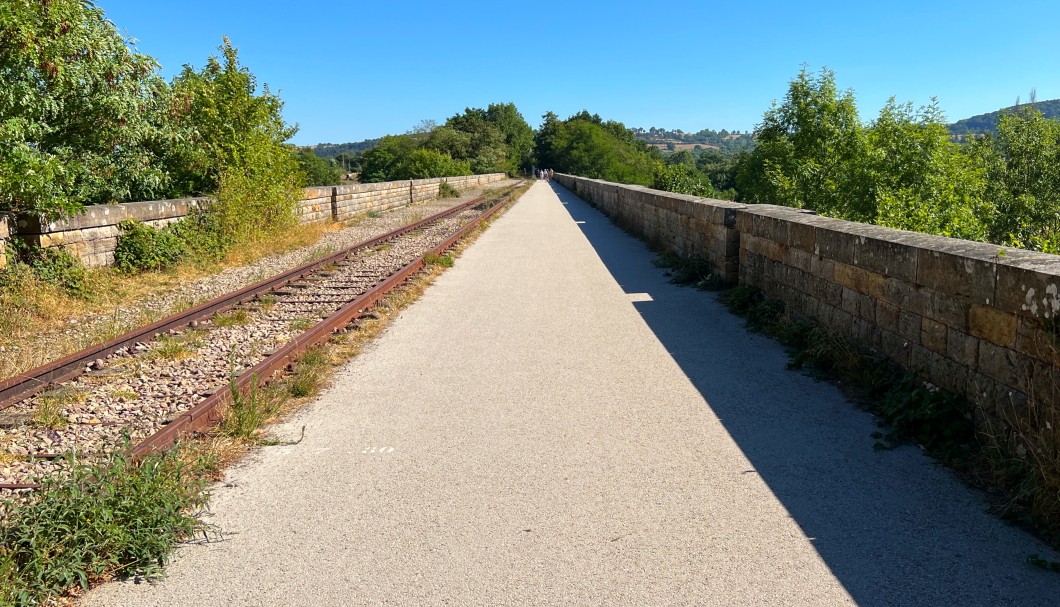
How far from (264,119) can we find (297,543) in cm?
1338

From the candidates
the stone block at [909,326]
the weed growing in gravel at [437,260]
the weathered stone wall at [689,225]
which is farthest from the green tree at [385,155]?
the stone block at [909,326]

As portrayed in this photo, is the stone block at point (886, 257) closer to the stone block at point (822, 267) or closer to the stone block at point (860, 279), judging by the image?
the stone block at point (860, 279)

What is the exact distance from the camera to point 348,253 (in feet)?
43.9

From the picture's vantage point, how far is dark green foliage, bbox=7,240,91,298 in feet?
28.3

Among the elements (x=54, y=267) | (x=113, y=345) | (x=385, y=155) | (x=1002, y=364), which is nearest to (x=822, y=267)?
(x=1002, y=364)

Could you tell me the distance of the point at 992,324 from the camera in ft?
13.4

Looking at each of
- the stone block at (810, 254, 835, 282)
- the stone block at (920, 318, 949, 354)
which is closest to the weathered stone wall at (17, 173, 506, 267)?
the stone block at (810, 254, 835, 282)

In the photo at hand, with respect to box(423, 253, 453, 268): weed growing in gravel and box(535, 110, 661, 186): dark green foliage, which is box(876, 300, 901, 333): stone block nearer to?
box(423, 253, 453, 268): weed growing in gravel

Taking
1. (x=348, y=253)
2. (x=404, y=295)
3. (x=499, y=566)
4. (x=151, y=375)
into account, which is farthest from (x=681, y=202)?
(x=499, y=566)

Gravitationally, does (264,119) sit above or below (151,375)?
above

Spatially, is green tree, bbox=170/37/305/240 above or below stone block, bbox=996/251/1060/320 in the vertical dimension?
above

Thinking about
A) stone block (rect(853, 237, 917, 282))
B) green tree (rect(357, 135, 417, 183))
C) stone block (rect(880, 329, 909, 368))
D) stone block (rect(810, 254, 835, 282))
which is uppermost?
green tree (rect(357, 135, 417, 183))

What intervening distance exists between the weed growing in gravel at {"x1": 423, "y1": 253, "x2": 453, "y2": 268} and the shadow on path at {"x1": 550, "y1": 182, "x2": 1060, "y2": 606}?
666 cm

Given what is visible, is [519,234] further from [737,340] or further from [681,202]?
[737,340]
